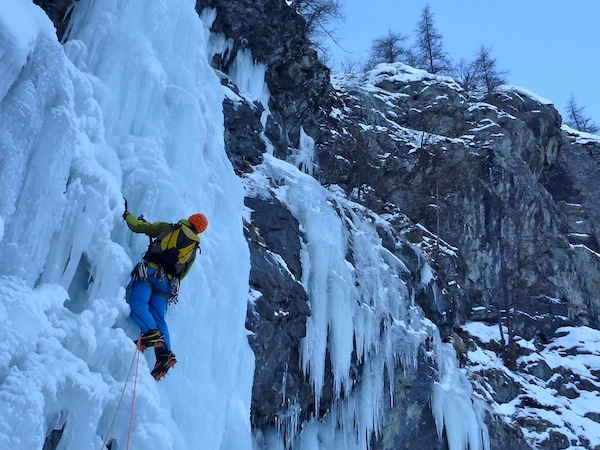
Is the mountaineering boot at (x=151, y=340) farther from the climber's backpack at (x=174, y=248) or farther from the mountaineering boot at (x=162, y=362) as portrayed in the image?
the climber's backpack at (x=174, y=248)

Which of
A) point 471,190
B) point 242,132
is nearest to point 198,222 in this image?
point 242,132

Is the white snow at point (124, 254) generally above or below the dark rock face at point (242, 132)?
below

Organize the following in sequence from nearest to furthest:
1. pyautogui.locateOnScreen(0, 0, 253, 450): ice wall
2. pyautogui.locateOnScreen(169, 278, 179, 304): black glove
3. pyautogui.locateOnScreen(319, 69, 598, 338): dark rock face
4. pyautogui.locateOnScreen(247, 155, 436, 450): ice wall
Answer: pyautogui.locateOnScreen(0, 0, 253, 450): ice wall
pyautogui.locateOnScreen(169, 278, 179, 304): black glove
pyautogui.locateOnScreen(247, 155, 436, 450): ice wall
pyautogui.locateOnScreen(319, 69, 598, 338): dark rock face

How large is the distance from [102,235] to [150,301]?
0.68 m

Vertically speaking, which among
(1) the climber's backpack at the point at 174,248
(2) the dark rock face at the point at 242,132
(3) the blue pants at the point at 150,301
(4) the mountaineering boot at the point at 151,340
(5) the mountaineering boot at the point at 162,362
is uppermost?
(2) the dark rock face at the point at 242,132

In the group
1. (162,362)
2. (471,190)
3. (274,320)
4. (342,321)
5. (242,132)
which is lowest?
(162,362)

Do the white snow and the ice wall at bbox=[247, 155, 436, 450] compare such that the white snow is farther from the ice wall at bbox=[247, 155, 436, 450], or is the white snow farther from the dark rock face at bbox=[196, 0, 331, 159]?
the dark rock face at bbox=[196, 0, 331, 159]

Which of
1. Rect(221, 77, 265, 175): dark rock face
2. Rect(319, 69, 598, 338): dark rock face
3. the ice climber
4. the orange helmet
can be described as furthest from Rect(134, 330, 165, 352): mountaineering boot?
Rect(319, 69, 598, 338): dark rock face

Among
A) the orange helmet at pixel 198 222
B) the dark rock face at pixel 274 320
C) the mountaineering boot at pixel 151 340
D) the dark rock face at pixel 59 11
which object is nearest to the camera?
the mountaineering boot at pixel 151 340

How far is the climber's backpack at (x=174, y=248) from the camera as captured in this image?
462cm

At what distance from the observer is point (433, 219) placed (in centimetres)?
1748

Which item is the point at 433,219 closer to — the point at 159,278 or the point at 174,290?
the point at 174,290

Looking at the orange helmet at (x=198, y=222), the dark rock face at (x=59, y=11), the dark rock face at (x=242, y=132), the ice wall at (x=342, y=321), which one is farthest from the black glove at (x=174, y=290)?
the dark rock face at (x=242, y=132)

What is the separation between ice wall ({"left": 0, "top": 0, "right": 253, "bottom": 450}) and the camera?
3.37 m
